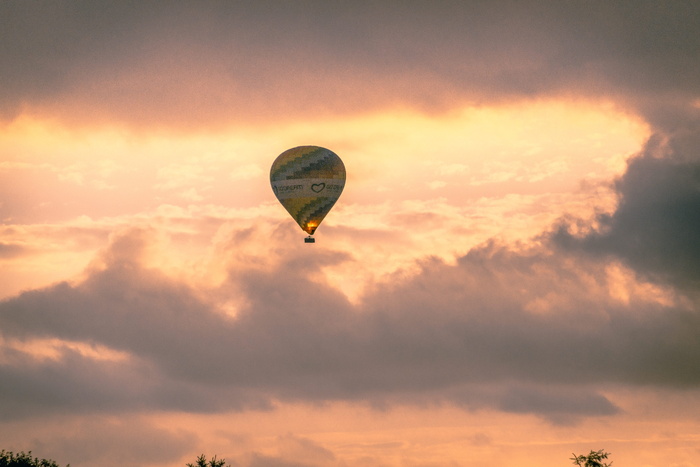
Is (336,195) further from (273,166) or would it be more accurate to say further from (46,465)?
(46,465)

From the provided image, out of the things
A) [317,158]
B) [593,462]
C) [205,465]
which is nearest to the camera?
[593,462]

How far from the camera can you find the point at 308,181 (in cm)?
17375

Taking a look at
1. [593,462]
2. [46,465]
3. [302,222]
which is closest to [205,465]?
[46,465]

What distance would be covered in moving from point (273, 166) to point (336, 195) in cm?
883

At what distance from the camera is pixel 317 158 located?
17362 centimetres

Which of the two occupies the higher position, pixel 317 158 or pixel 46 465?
pixel 317 158

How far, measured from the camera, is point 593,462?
15900 cm

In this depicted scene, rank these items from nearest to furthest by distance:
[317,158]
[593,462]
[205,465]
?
[593,462] → [317,158] → [205,465]

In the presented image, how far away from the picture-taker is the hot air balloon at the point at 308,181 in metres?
174

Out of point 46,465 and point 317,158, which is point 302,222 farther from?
point 46,465

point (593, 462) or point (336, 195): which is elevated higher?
point (336, 195)

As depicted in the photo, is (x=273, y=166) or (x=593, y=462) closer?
(x=593, y=462)

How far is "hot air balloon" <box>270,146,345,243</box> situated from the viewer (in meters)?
174

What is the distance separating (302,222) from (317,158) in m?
8.81
